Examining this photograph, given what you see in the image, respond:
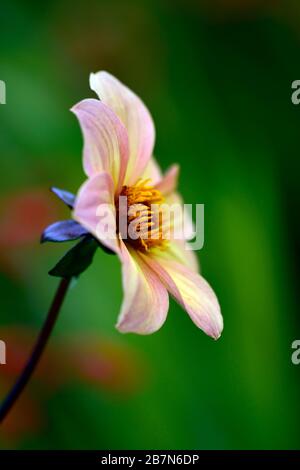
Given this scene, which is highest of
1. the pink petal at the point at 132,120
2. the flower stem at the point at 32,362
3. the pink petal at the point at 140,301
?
the pink petal at the point at 132,120

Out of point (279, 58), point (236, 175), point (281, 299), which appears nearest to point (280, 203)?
point (236, 175)

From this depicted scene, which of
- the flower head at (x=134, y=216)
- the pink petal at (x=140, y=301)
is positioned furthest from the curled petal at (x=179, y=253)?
the pink petal at (x=140, y=301)

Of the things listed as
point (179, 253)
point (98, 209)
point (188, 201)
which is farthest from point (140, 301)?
point (188, 201)

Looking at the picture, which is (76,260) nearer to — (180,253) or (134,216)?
(134,216)

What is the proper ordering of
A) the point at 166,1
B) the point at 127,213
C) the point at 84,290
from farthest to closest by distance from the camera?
the point at 166,1 < the point at 84,290 < the point at 127,213

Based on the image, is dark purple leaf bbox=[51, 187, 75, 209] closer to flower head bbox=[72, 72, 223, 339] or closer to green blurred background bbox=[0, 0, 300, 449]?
flower head bbox=[72, 72, 223, 339]

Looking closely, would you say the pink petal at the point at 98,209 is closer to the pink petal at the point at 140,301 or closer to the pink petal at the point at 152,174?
the pink petal at the point at 140,301

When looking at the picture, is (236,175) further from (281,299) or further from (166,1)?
(166,1)
